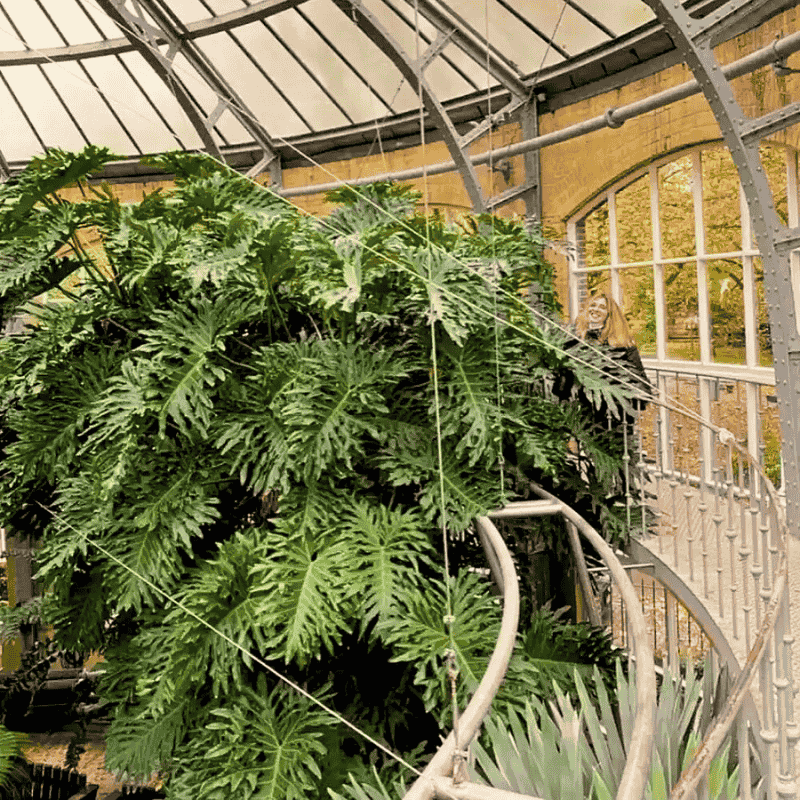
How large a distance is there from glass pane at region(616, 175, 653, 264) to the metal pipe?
71 cm

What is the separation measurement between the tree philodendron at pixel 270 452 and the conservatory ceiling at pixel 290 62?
5253 millimetres

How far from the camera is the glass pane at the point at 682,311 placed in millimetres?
8438

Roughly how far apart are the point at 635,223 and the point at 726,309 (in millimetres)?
1638

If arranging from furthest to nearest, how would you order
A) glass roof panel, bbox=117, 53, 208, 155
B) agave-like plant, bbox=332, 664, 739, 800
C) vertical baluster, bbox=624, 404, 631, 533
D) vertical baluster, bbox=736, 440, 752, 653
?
1. glass roof panel, bbox=117, 53, 208, 155
2. vertical baluster, bbox=624, 404, 631, 533
3. vertical baluster, bbox=736, 440, 752, 653
4. agave-like plant, bbox=332, 664, 739, 800

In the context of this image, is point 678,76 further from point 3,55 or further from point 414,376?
point 3,55

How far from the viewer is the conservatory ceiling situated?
354 inches

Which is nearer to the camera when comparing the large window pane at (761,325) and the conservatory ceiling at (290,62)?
the large window pane at (761,325)

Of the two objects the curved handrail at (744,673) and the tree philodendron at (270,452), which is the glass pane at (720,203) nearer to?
the tree philodendron at (270,452)

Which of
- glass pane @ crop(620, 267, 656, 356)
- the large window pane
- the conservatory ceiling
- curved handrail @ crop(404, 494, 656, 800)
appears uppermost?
the conservatory ceiling

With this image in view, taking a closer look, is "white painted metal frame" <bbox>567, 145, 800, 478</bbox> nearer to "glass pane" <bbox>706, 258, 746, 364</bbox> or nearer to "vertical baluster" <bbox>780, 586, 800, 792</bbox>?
"glass pane" <bbox>706, 258, 746, 364</bbox>

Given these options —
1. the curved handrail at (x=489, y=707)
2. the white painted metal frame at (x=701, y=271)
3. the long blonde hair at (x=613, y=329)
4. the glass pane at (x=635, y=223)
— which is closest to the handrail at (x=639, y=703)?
the curved handrail at (x=489, y=707)

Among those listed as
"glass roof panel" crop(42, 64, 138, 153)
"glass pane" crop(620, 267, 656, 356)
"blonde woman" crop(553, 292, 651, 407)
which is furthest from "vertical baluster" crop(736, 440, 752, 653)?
"glass roof panel" crop(42, 64, 138, 153)

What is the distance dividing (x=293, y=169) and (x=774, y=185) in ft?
23.6

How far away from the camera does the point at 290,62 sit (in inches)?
431
